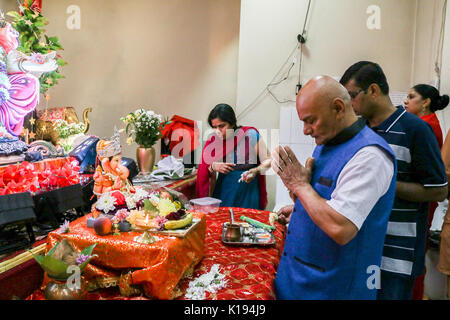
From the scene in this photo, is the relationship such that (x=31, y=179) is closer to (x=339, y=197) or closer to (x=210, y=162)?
(x=339, y=197)

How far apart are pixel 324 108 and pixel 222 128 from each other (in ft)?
6.44

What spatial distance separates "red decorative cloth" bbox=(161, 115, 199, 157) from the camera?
435 cm

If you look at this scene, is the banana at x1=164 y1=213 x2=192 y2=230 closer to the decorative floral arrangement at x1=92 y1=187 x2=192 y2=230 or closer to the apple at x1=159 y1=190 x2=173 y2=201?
the decorative floral arrangement at x1=92 y1=187 x2=192 y2=230

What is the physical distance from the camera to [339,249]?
1.09 m

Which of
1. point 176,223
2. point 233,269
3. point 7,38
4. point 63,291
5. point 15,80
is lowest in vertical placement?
point 233,269

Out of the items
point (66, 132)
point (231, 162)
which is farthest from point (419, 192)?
point (66, 132)

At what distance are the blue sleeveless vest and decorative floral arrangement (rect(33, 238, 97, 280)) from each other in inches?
31.0

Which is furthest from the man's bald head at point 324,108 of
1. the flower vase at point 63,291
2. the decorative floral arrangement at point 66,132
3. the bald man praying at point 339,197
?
the decorative floral arrangement at point 66,132

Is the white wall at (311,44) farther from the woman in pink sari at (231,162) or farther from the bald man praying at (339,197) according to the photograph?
the bald man praying at (339,197)

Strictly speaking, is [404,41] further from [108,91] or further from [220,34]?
[108,91]

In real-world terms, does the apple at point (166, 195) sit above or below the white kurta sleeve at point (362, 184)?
below

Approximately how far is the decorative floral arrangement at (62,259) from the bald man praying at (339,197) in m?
0.78

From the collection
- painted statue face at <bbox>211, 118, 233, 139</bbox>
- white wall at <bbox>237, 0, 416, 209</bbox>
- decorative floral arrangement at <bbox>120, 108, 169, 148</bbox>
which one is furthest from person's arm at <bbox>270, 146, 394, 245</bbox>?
white wall at <bbox>237, 0, 416, 209</bbox>

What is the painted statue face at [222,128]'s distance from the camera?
2984 millimetres
